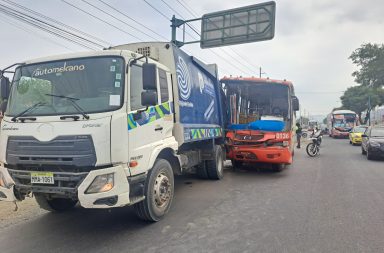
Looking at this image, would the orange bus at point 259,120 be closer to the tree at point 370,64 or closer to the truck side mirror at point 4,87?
the truck side mirror at point 4,87

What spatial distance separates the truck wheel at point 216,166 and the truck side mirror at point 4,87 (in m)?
4.99

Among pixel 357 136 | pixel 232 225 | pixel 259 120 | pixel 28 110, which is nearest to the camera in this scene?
pixel 28 110

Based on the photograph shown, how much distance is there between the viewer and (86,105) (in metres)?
4.12

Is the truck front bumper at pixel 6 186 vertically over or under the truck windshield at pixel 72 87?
under

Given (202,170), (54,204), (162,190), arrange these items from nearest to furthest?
(162,190) < (54,204) < (202,170)

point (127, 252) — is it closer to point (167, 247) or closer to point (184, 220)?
point (167, 247)

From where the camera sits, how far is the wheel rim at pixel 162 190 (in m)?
4.84

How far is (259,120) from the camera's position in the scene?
927 cm

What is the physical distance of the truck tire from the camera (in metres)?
4.61

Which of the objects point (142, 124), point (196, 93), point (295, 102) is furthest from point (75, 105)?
point (295, 102)

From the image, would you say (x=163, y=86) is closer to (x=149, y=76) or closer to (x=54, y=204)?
(x=149, y=76)

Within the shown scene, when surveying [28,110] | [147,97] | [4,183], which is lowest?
[4,183]

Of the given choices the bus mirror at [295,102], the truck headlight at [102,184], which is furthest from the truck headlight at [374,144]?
the truck headlight at [102,184]

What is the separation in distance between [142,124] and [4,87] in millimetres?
2398
